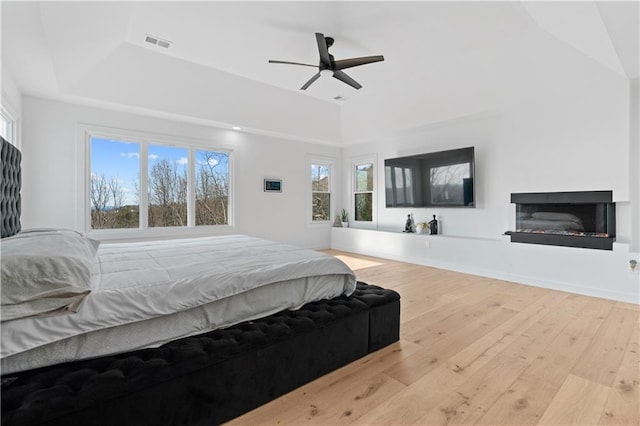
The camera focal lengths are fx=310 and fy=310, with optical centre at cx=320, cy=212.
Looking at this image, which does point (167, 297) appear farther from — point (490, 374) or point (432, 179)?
point (432, 179)

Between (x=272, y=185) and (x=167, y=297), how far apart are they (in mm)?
4831

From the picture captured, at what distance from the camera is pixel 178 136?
205 inches

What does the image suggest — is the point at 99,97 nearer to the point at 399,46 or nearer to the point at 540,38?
the point at 399,46

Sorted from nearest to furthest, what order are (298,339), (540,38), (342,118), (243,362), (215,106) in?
(243,362)
(298,339)
(540,38)
(215,106)
(342,118)

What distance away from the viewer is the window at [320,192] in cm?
716

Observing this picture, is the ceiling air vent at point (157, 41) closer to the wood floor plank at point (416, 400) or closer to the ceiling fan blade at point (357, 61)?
the ceiling fan blade at point (357, 61)

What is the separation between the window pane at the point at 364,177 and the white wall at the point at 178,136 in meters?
0.69

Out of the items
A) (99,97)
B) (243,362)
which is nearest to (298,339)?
(243,362)

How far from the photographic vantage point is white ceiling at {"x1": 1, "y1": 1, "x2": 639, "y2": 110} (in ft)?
8.92

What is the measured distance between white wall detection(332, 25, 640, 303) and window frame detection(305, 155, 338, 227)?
1.68m

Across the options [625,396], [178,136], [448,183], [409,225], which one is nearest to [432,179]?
[448,183]

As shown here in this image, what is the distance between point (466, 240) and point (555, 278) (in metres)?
1.23

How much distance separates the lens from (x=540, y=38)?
147 inches

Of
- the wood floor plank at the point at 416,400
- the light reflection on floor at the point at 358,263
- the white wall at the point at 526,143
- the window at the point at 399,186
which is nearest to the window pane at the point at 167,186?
the light reflection on floor at the point at 358,263
